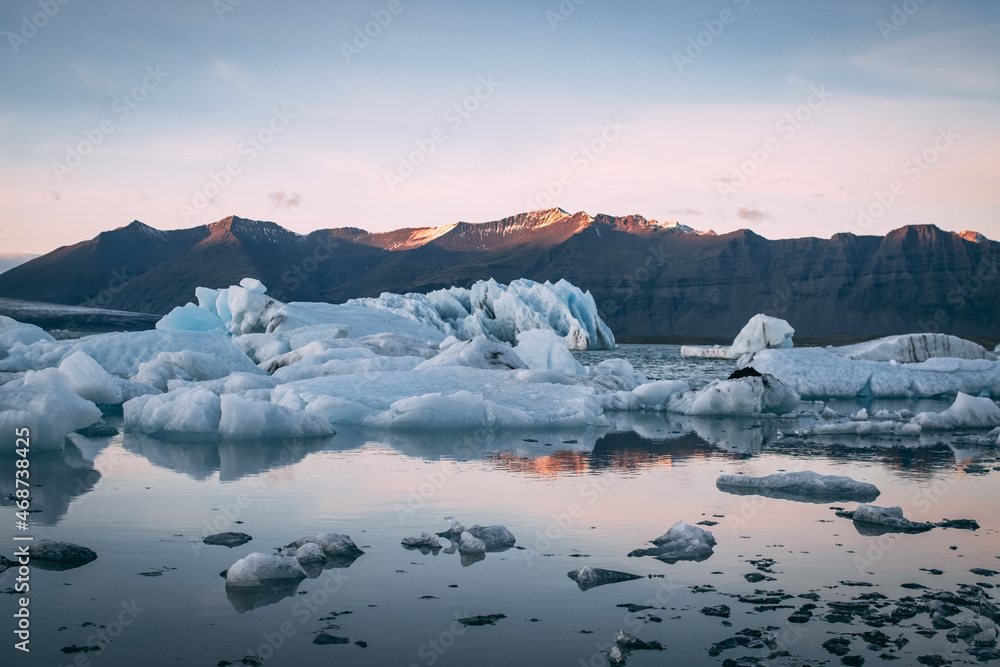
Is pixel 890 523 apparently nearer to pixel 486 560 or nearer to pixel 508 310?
pixel 486 560

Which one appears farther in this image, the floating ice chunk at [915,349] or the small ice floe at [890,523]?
the floating ice chunk at [915,349]

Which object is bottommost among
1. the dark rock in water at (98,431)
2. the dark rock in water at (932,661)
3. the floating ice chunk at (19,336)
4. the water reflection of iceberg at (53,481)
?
the dark rock in water at (932,661)

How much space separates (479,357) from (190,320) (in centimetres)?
1728

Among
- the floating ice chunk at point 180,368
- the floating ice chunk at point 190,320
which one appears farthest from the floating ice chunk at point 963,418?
the floating ice chunk at point 190,320

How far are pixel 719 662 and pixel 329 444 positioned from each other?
8738 millimetres

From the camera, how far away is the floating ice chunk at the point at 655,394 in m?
18.9

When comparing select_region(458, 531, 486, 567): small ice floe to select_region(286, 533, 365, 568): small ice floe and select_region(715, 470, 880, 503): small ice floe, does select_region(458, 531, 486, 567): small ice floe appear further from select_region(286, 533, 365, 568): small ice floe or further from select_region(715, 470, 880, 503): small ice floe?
select_region(715, 470, 880, 503): small ice floe

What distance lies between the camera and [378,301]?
191ft

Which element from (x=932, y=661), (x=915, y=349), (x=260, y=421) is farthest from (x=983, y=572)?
(x=915, y=349)

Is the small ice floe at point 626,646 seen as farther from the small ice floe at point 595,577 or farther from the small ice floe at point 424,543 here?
the small ice floe at point 424,543

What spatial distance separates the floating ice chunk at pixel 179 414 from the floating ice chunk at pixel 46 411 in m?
1.67

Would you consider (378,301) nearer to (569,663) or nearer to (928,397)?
(928,397)

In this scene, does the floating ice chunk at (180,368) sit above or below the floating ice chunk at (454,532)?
above

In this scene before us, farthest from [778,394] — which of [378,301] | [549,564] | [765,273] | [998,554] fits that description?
[765,273]
